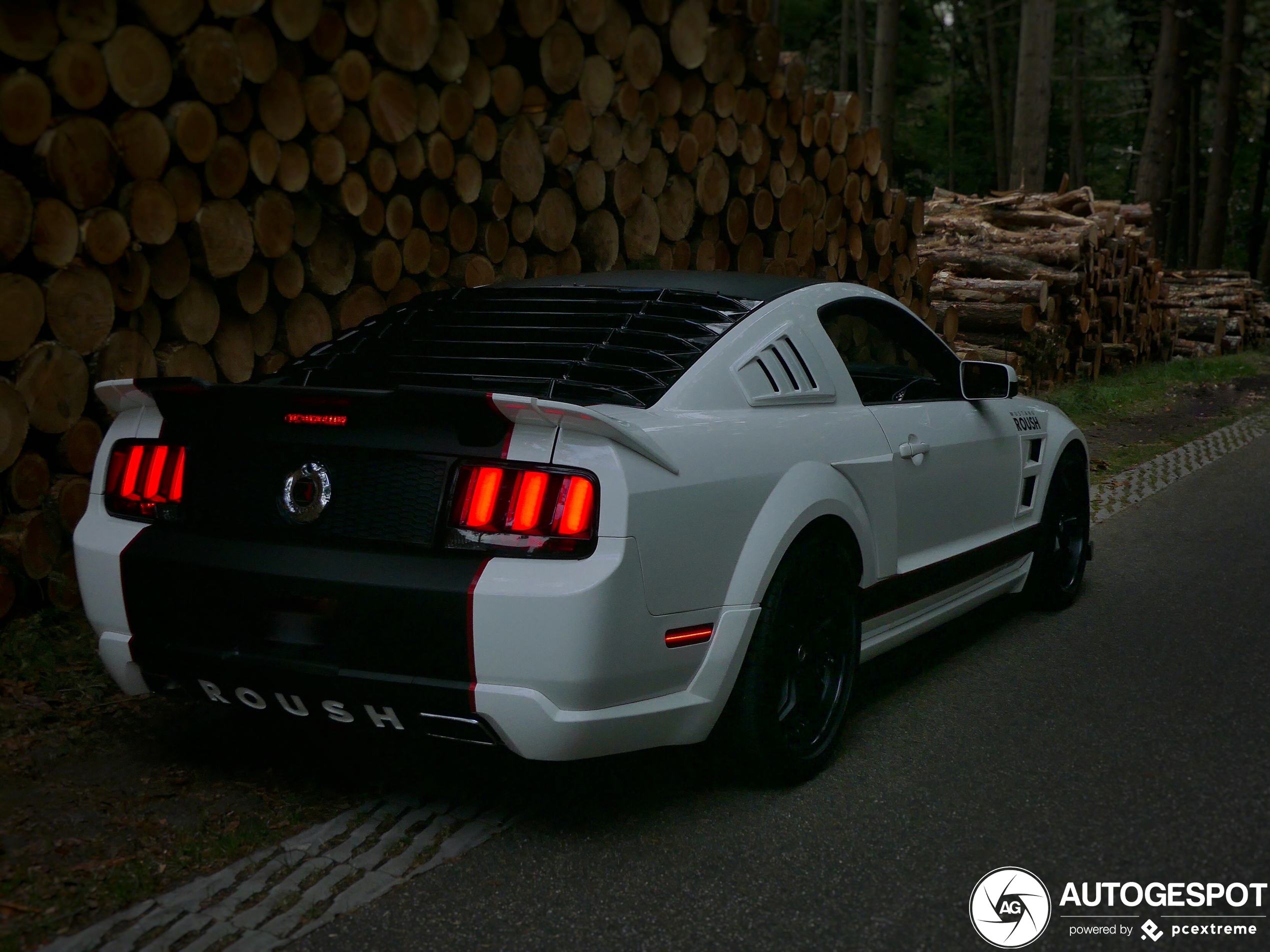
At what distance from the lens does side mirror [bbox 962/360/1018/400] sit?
4898 millimetres

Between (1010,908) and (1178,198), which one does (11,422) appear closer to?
(1010,908)

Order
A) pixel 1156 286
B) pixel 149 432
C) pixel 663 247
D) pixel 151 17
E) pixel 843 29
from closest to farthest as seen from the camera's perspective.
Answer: pixel 149 432 < pixel 151 17 < pixel 663 247 < pixel 1156 286 < pixel 843 29

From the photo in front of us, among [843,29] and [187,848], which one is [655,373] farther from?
[843,29]

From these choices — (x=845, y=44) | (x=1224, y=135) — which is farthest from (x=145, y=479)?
(x=845, y=44)

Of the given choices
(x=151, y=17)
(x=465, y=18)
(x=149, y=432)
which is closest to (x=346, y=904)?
(x=149, y=432)

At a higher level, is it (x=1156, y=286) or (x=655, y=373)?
(x=655, y=373)

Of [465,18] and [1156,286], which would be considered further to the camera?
[1156,286]

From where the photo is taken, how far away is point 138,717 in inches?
164

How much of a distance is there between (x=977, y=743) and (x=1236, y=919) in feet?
4.00

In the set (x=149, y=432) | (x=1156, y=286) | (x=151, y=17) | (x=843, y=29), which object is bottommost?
(x=1156, y=286)

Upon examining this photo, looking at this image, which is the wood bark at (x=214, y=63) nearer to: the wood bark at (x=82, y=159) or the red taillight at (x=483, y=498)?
the wood bark at (x=82, y=159)

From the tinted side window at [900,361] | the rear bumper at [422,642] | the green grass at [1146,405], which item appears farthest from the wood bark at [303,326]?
the green grass at [1146,405]

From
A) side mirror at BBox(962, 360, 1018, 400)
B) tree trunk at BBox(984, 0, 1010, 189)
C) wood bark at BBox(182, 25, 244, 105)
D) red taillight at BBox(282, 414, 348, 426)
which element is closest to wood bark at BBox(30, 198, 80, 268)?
wood bark at BBox(182, 25, 244, 105)

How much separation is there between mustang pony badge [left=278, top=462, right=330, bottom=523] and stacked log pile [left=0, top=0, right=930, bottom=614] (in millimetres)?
1830
